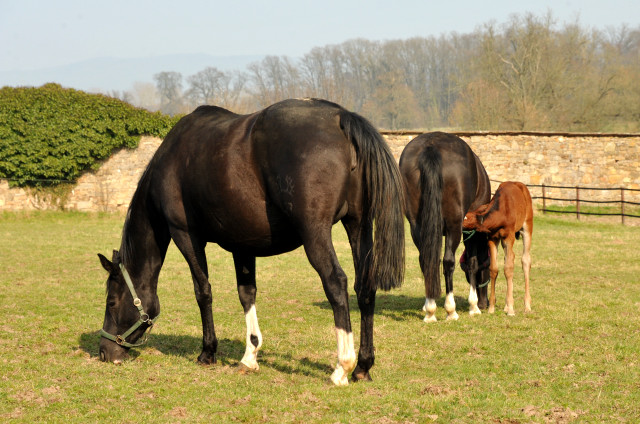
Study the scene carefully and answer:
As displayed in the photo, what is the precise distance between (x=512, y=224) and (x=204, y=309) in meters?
4.00

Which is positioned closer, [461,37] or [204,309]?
[204,309]

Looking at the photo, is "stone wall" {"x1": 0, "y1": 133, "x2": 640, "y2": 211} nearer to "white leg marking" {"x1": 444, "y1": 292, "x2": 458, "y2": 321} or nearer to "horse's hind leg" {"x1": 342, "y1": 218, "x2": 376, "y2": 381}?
"white leg marking" {"x1": 444, "y1": 292, "x2": 458, "y2": 321}

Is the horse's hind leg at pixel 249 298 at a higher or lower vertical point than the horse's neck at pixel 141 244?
lower

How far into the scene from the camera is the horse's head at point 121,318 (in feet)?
19.3

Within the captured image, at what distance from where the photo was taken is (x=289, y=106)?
5.15 metres

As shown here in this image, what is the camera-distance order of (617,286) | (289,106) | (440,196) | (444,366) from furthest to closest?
(617,286) → (440,196) → (444,366) → (289,106)

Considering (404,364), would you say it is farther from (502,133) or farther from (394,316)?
(502,133)

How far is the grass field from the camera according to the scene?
4.49 meters

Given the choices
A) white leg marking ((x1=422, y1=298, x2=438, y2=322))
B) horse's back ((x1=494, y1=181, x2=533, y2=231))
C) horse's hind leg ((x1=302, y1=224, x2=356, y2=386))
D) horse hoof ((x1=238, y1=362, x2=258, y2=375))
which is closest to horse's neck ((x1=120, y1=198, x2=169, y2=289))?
horse hoof ((x1=238, y1=362, x2=258, y2=375))

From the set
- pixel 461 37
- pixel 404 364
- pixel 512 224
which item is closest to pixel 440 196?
pixel 512 224

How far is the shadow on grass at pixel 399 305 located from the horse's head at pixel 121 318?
132 inches

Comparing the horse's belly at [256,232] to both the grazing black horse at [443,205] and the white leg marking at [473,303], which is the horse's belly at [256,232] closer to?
the grazing black horse at [443,205]

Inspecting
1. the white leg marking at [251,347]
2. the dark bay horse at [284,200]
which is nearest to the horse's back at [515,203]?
the dark bay horse at [284,200]

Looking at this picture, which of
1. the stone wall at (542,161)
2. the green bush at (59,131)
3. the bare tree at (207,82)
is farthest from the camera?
the bare tree at (207,82)
